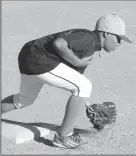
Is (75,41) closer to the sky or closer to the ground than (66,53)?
closer to the sky

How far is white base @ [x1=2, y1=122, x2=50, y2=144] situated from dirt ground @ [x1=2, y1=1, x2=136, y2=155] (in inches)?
2.6

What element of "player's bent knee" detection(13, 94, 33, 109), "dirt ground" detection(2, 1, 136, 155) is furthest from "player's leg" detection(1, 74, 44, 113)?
"dirt ground" detection(2, 1, 136, 155)

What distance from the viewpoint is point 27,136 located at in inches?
232

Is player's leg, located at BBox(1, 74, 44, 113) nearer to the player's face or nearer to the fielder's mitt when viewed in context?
the fielder's mitt

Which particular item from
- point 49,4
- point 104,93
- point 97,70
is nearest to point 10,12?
point 49,4

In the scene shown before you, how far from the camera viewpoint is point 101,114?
234 inches

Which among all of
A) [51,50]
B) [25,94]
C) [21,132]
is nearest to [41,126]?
[21,132]

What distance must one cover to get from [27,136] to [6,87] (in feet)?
5.58

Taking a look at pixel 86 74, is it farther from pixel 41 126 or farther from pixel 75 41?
pixel 75 41

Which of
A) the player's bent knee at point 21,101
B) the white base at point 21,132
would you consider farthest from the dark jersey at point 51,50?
the white base at point 21,132

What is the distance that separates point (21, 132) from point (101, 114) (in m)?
0.86

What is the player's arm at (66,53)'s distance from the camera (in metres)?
5.33

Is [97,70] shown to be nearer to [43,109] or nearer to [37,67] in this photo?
[43,109]

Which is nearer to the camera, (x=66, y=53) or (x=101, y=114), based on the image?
(x=66, y=53)
